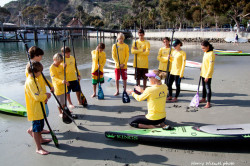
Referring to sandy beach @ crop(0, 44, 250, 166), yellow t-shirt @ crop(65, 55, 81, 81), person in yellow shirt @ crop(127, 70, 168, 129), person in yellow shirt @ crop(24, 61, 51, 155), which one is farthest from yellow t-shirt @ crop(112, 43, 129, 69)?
person in yellow shirt @ crop(24, 61, 51, 155)

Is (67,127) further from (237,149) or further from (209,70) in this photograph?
(209,70)

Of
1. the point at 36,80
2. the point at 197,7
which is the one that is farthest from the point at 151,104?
the point at 197,7

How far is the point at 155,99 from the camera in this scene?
14.8 ft

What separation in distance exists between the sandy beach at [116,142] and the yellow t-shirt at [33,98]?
88cm

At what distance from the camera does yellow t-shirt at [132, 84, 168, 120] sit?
450cm

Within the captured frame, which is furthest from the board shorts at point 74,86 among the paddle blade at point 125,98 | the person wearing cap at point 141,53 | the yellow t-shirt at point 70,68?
the person wearing cap at point 141,53

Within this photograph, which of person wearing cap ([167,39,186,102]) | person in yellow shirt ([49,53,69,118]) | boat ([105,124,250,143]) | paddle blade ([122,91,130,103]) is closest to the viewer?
boat ([105,124,250,143])

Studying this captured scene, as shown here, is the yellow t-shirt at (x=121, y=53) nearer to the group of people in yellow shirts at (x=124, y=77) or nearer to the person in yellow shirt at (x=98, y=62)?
the group of people in yellow shirts at (x=124, y=77)

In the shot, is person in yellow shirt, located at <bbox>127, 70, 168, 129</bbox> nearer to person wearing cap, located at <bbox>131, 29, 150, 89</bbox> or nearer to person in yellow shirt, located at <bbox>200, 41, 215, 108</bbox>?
person in yellow shirt, located at <bbox>200, 41, 215, 108</bbox>

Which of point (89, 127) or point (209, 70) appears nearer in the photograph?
point (89, 127)

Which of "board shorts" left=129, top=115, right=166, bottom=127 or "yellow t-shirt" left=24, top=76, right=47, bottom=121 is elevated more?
"yellow t-shirt" left=24, top=76, right=47, bottom=121

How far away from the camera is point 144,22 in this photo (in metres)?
85.2

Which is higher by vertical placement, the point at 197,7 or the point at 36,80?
the point at 197,7

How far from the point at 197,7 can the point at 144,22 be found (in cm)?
2922
